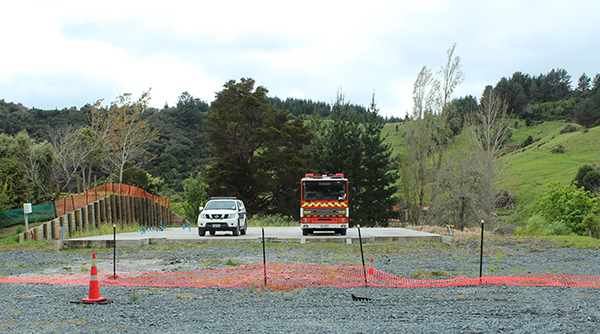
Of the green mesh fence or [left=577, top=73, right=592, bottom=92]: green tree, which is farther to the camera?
[left=577, top=73, right=592, bottom=92]: green tree

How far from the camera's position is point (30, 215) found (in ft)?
72.5

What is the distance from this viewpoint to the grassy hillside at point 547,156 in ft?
225


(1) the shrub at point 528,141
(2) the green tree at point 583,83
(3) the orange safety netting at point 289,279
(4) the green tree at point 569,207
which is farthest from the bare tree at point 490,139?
(2) the green tree at point 583,83

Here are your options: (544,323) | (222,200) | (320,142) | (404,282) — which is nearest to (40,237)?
(222,200)

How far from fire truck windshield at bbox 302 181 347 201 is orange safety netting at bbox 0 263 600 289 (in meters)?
10.6

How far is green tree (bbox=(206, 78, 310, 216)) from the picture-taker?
42.5 m

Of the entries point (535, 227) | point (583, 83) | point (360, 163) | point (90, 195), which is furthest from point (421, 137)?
point (583, 83)

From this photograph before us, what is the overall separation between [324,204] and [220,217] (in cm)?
495

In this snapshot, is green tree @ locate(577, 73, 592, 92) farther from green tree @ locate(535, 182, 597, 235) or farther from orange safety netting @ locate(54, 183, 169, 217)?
orange safety netting @ locate(54, 183, 169, 217)

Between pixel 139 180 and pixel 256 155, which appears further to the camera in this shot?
pixel 139 180

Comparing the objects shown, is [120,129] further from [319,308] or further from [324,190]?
[319,308]

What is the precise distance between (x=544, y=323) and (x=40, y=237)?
21.6 m

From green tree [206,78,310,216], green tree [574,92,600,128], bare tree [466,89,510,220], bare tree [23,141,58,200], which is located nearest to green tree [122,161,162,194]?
green tree [206,78,310,216]

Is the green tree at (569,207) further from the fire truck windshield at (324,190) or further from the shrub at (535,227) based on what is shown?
the fire truck windshield at (324,190)
